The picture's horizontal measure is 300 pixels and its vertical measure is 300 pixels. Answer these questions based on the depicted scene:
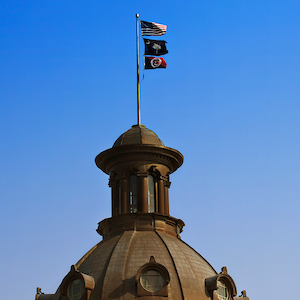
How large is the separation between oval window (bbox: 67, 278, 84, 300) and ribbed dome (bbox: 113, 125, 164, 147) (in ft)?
39.7

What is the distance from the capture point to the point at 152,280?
1972 inches

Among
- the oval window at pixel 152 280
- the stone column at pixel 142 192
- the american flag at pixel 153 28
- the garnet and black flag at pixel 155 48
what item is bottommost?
the oval window at pixel 152 280

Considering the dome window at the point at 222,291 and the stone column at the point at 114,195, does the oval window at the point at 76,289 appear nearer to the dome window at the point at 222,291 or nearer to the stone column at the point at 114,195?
the stone column at the point at 114,195

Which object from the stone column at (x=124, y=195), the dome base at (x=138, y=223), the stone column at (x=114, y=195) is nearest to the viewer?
the dome base at (x=138, y=223)

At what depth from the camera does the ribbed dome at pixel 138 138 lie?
58562 mm

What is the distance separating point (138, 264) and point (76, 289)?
440 centimetres

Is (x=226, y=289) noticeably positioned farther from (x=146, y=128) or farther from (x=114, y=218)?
(x=146, y=128)

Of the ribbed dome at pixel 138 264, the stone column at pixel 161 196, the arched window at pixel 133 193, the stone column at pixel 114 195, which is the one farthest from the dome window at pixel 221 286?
the stone column at pixel 114 195

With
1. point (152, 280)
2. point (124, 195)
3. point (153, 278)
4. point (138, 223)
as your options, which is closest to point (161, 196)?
point (124, 195)

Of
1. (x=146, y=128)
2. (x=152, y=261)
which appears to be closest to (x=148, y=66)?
(x=146, y=128)

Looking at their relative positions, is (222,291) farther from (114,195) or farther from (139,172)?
(114,195)

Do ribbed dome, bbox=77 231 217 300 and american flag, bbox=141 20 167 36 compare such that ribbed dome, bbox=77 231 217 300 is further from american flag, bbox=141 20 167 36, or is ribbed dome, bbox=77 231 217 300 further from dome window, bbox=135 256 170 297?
american flag, bbox=141 20 167 36

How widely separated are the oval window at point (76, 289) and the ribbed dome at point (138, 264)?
3.10ft

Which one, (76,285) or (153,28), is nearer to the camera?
(76,285)
